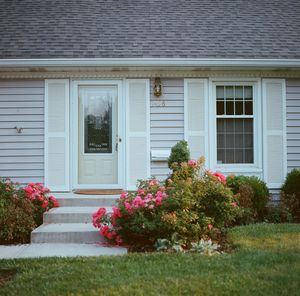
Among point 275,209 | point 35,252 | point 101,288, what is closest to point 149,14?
point 275,209

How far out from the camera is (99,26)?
32.6 ft

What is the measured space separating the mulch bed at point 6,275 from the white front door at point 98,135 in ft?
13.3

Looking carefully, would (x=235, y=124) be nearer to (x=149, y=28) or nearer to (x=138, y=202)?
(x=149, y=28)

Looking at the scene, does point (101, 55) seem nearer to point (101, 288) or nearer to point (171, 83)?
point (171, 83)

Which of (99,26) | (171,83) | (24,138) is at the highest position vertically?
(99,26)

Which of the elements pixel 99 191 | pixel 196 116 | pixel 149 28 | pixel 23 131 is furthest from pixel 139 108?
pixel 23 131

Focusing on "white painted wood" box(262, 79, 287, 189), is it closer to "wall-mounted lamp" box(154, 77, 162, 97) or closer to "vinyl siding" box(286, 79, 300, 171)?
"vinyl siding" box(286, 79, 300, 171)

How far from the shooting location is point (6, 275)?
4660 millimetres

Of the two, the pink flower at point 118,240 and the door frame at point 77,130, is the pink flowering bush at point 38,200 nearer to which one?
the door frame at point 77,130

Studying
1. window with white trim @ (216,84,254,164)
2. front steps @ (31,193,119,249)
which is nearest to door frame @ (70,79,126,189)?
front steps @ (31,193,119,249)

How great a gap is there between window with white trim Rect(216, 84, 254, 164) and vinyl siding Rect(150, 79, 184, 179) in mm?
836

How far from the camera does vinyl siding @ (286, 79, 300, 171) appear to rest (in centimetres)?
895

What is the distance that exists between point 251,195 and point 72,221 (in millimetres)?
3104

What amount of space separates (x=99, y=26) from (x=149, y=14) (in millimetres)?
1365
